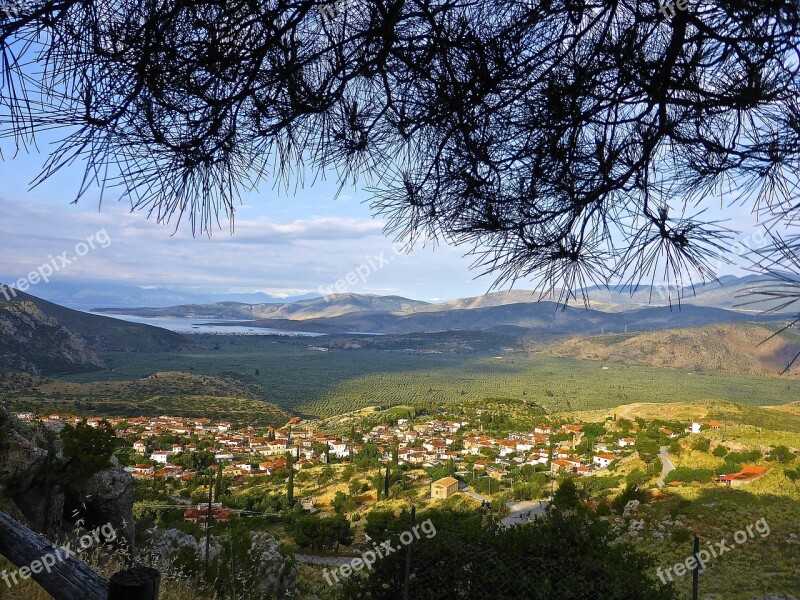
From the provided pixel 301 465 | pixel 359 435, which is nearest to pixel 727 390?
pixel 359 435

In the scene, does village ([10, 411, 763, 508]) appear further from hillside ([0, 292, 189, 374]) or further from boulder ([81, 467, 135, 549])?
hillside ([0, 292, 189, 374])

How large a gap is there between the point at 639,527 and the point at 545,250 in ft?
36.9

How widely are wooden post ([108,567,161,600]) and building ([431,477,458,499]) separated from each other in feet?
51.4

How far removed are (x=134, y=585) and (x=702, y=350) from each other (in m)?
106

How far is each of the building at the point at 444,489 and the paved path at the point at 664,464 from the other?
6.51 metres

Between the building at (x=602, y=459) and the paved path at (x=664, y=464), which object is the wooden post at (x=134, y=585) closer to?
the paved path at (x=664, y=464)

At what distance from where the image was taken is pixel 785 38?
4.68 ft

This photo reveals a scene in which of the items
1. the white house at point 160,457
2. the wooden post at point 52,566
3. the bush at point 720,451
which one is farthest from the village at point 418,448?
the wooden post at point 52,566

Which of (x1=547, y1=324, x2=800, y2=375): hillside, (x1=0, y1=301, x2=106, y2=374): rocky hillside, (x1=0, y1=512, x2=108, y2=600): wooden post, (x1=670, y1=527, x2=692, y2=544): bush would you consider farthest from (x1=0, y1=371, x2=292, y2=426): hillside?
(x1=547, y1=324, x2=800, y2=375): hillside

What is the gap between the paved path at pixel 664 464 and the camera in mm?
15217

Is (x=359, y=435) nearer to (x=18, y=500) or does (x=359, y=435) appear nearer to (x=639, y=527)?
(x=639, y=527)

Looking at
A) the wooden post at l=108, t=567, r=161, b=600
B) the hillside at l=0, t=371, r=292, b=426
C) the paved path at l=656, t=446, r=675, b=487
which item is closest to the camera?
the wooden post at l=108, t=567, r=161, b=600

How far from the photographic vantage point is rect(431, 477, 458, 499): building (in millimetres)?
15852

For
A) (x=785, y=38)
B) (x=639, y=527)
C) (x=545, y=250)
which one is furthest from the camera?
(x=639, y=527)
